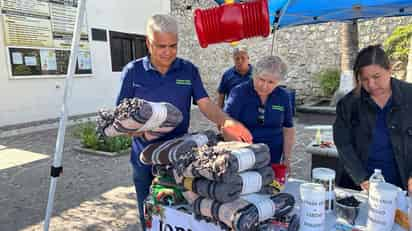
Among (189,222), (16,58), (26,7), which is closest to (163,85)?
(189,222)

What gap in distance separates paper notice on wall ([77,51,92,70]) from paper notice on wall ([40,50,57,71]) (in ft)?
1.96

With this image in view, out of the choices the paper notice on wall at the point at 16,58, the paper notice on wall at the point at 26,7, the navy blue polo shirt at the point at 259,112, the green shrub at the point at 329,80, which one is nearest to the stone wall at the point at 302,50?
the green shrub at the point at 329,80

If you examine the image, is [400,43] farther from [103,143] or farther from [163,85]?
[163,85]

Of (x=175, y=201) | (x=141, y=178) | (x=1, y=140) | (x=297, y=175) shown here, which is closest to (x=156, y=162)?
(x=175, y=201)

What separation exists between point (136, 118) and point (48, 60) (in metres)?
7.14

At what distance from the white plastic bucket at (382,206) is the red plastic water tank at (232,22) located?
1.11 m

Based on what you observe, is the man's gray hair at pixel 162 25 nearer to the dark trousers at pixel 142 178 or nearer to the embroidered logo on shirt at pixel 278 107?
the dark trousers at pixel 142 178

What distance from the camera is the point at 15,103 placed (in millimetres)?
6711

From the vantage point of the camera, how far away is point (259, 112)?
2025mm

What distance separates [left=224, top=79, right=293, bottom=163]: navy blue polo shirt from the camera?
2027 mm

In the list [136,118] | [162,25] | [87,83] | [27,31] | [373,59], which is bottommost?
[136,118]

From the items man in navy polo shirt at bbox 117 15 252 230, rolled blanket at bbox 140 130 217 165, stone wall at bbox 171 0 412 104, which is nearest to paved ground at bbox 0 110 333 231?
man in navy polo shirt at bbox 117 15 252 230

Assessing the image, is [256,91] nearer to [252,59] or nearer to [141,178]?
[141,178]

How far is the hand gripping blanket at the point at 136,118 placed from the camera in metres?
1.11
